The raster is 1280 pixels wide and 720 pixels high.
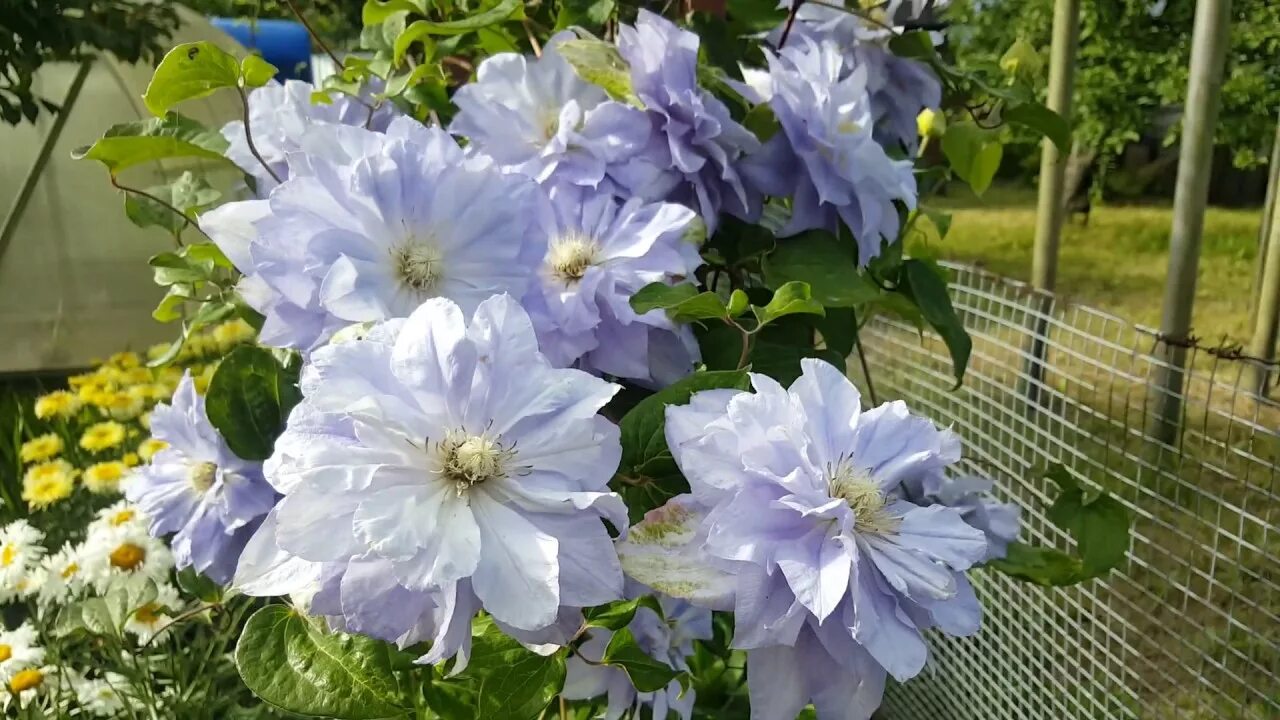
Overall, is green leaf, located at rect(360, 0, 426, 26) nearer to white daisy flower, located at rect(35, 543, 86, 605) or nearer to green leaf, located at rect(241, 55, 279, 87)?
green leaf, located at rect(241, 55, 279, 87)

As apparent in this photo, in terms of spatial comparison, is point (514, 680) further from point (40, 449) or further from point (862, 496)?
point (40, 449)

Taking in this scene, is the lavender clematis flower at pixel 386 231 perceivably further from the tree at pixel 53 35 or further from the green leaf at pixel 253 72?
the tree at pixel 53 35

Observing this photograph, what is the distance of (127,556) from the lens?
1.01 meters

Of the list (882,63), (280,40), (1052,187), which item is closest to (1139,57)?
(1052,187)

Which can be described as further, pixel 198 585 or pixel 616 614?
pixel 198 585

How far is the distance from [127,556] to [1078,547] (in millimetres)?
893

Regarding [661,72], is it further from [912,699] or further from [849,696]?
[912,699]

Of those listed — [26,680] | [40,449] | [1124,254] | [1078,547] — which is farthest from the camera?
[1124,254]

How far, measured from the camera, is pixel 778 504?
14.0 inches

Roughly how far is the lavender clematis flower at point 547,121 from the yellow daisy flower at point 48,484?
114 cm

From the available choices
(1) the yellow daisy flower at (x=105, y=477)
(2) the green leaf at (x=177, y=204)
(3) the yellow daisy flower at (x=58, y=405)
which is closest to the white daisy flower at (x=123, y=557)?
(1) the yellow daisy flower at (x=105, y=477)

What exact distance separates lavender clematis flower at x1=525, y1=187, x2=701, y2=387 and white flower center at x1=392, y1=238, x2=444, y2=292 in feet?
0.14

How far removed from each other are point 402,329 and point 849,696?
22 centimetres

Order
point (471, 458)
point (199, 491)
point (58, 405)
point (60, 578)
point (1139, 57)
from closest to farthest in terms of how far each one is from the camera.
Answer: point (471, 458) → point (199, 491) → point (60, 578) → point (58, 405) → point (1139, 57)
